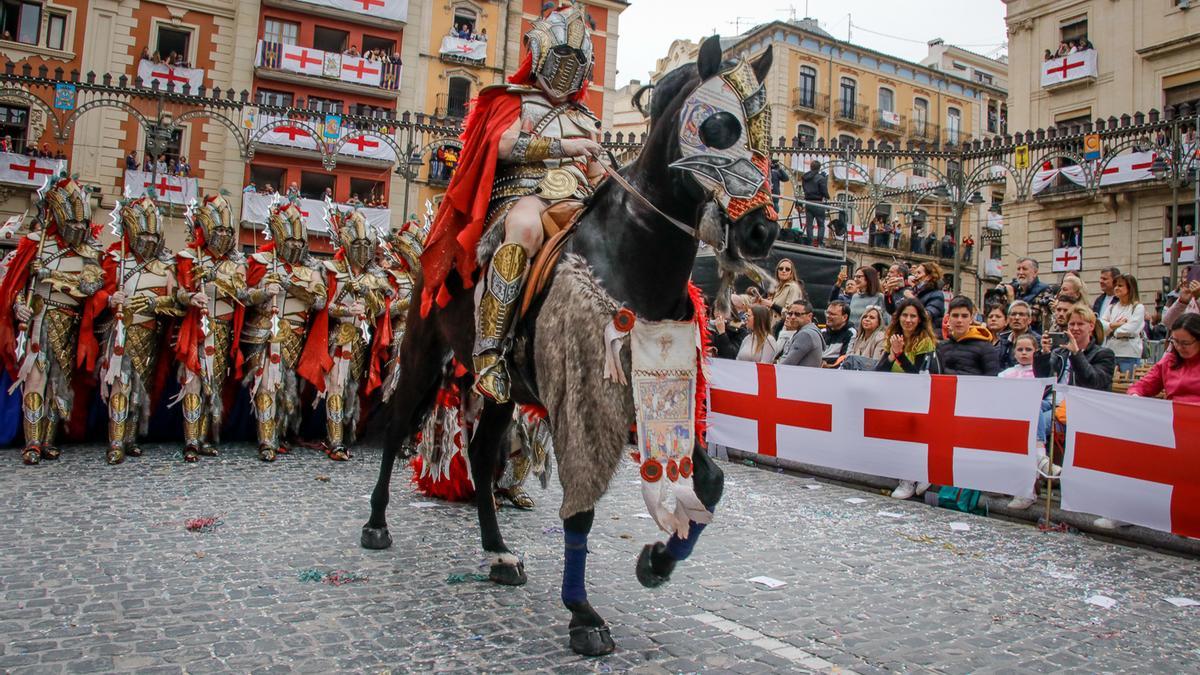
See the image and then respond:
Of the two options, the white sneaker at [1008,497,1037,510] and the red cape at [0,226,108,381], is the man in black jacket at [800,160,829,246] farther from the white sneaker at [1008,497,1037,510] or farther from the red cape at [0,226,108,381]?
the red cape at [0,226,108,381]

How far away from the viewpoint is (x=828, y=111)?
44125mm

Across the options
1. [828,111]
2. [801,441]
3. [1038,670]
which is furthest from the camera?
[828,111]

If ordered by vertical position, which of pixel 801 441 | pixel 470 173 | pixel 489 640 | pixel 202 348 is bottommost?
pixel 489 640

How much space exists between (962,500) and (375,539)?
531 centimetres

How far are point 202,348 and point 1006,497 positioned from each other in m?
8.26

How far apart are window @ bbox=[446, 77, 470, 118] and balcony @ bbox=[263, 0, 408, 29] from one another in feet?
10.7

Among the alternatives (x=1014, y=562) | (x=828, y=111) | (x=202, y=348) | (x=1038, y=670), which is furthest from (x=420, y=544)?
(x=828, y=111)

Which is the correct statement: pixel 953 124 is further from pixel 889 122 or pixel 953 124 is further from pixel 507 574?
pixel 507 574

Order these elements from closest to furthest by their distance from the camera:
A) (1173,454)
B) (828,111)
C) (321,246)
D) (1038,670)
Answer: (1038,670), (1173,454), (321,246), (828,111)

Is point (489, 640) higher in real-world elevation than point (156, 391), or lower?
lower

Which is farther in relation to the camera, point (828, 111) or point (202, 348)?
point (828, 111)

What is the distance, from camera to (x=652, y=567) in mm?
3502

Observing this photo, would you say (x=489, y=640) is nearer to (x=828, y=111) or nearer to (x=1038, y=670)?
(x=1038, y=670)

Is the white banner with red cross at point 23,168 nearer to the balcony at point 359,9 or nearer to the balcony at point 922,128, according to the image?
the balcony at point 359,9
